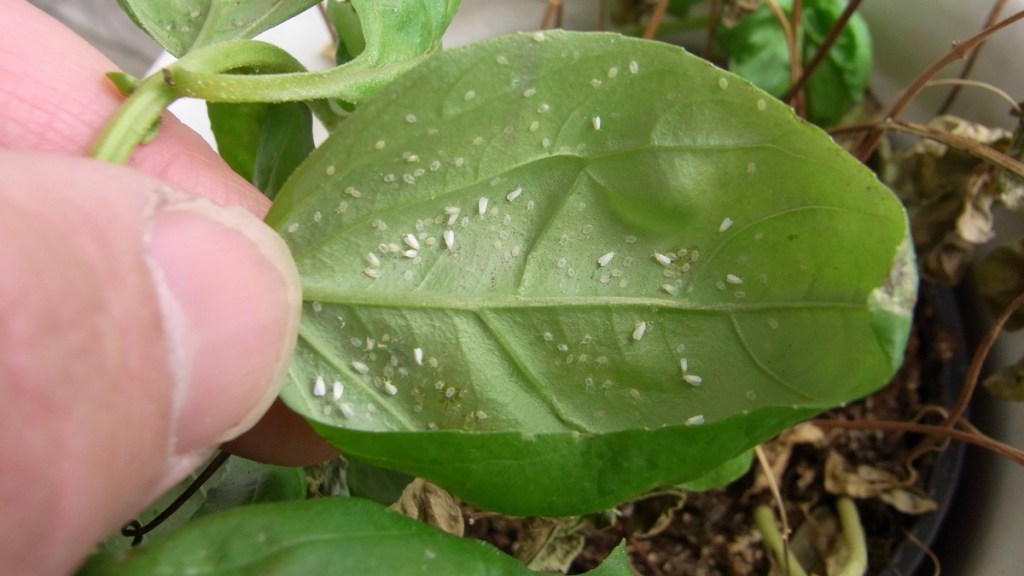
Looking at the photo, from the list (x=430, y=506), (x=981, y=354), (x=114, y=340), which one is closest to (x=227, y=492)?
(x=430, y=506)

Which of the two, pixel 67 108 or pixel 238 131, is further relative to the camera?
pixel 238 131

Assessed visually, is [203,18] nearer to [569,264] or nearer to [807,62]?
[569,264]

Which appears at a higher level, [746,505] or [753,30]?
[753,30]

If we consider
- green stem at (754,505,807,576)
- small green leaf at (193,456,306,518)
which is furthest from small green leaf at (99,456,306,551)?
green stem at (754,505,807,576)

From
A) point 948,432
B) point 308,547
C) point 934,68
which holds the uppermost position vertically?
point 934,68

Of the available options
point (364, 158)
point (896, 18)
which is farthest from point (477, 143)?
point (896, 18)

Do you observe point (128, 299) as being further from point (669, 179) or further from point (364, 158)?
point (669, 179)

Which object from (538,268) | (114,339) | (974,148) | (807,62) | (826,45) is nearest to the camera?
(114,339)
